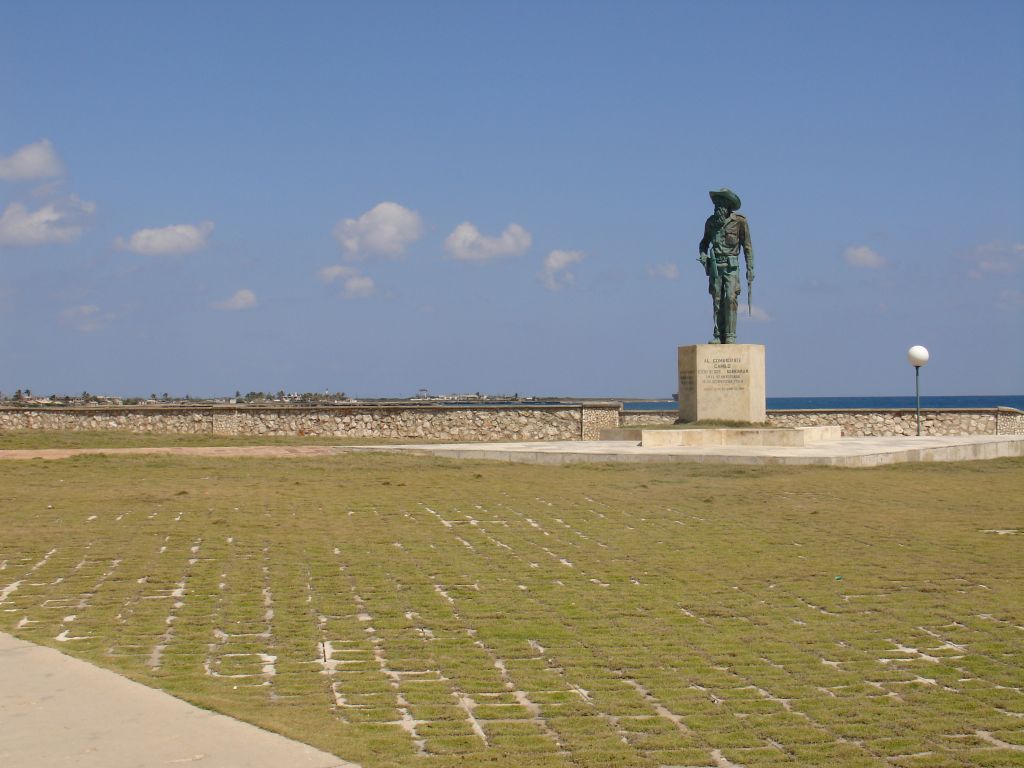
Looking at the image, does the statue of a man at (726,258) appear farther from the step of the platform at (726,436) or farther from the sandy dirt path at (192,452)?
the sandy dirt path at (192,452)

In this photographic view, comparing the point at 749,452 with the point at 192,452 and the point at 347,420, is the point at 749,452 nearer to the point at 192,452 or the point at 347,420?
the point at 192,452

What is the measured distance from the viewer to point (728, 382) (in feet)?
81.9

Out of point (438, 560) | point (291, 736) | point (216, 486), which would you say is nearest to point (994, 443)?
point (216, 486)

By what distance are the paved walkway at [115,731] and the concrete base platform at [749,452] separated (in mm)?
15376

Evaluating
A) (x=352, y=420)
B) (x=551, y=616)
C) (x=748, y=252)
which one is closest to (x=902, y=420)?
(x=748, y=252)

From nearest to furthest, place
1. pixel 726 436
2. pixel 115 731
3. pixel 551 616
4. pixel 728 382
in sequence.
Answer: pixel 115 731 < pixel 551 616 < pixel 726 436 < pixel 728 382

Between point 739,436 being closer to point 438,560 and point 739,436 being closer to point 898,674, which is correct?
point 438,560

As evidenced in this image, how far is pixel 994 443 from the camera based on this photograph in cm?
2369

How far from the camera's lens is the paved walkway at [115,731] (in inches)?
173

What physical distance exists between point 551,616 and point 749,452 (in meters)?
13.8

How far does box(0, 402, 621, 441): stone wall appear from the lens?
3078 centimetres

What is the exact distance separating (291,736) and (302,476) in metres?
12.6

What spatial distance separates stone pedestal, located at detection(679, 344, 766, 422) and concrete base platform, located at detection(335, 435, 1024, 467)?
1606 mm

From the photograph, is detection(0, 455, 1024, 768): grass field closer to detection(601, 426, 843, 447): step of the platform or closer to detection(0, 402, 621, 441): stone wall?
detection(601, 426, 843, 447): step of the platform
